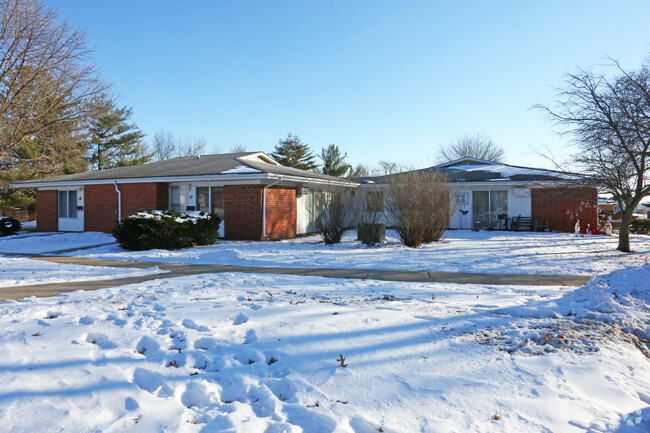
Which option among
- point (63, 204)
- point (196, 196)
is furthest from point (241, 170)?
point (63, 204)

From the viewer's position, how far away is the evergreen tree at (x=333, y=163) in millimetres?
48188

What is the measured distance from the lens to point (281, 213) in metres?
17.3

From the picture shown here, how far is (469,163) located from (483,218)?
746 cm

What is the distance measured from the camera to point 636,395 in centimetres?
328

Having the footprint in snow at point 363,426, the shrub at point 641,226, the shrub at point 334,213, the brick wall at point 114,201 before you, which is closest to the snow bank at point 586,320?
the footprint in snow at point 363,426

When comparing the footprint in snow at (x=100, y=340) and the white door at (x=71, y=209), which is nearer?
the footprint in snow at (x=100, y=340)

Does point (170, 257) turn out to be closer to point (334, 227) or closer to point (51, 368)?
point (334, 227)

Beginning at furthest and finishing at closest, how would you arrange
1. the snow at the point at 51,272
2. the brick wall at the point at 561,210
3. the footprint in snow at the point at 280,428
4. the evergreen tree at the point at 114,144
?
the evergreen tree at the point at 114,144 → the brick wall at the point at 561,210 → the snow at the point at 51,272 → the footprint in snow at the point at 280,428

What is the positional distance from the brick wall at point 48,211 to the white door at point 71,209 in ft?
0.77

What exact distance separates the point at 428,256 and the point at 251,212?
734 cm

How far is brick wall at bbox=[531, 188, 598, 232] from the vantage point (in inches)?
811

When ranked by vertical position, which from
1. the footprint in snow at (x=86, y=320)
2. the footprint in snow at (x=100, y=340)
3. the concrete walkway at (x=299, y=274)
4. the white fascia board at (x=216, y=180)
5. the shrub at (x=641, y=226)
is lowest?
the concrete walkway at (x=299, y=274)

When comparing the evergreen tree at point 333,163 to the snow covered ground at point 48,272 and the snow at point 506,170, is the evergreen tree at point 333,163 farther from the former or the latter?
the snow covered ground at point 48,272

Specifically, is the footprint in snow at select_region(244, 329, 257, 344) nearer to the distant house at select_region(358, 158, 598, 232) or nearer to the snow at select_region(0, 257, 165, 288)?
the snow at select_region(0, 257, 165, 288)
